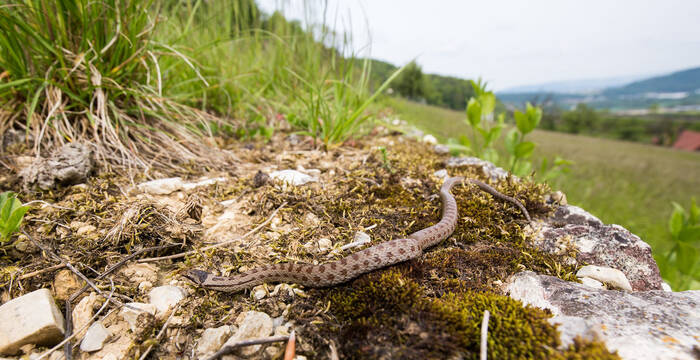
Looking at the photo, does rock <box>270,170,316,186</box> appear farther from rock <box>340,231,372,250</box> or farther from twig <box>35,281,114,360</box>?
twig <box>35,281,114,360</box>

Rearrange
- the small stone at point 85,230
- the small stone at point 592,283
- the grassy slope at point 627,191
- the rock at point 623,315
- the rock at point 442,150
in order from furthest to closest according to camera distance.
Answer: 1. the rock at point 442,150
2. the grassy slope at point 627,191
3. the small stone at point 85,230
4. the small stone at point 592,283
5. the rock at point 623,315

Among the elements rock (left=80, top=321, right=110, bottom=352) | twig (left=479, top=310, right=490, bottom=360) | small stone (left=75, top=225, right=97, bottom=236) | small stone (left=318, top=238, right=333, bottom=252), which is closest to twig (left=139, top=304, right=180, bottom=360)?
rock (left=80, top=321, right=110, bottom=352)

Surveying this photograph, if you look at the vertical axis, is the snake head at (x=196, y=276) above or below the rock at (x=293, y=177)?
below

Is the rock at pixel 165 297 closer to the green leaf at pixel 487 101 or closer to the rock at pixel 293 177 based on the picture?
the rock at pixel 293 177

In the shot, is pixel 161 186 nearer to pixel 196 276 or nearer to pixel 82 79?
pixel 196 276

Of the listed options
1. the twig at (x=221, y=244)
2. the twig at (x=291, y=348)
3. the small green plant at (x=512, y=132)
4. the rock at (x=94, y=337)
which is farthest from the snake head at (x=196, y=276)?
the small green plant at (x=512, y=132)

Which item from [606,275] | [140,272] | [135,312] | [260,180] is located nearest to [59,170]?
[140,272]
